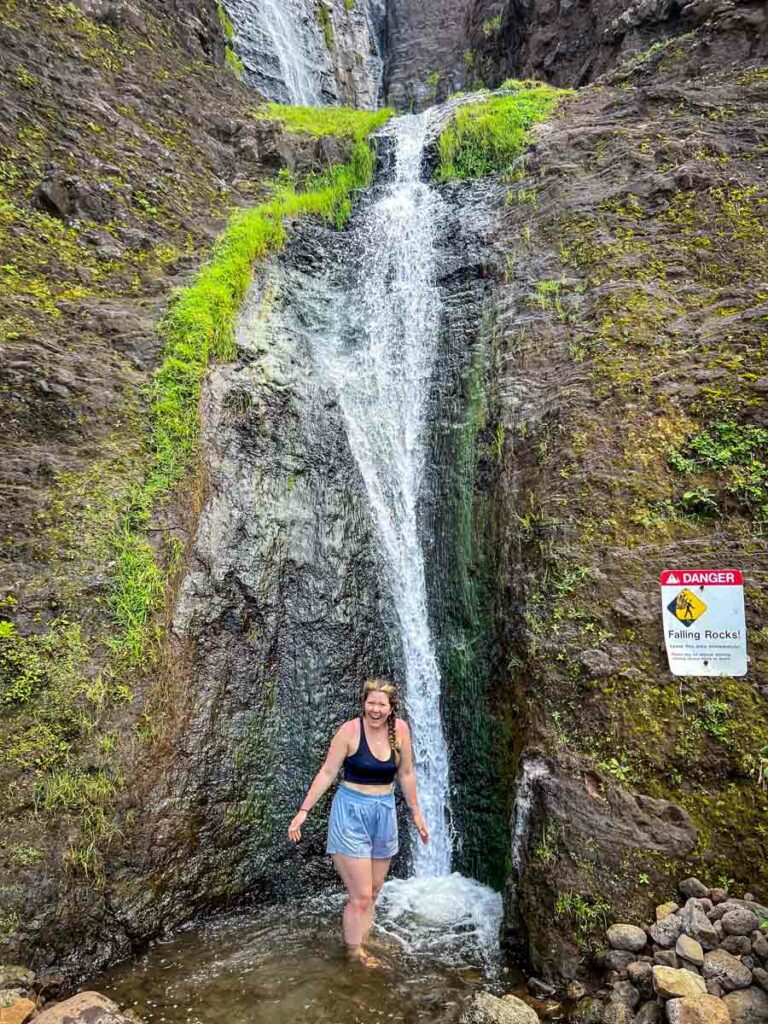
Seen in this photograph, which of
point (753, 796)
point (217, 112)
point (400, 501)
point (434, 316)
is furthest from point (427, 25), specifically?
point (753, 796)

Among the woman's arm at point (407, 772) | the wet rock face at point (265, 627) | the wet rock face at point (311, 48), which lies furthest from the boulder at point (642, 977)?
the wet rock face at point (311, 48)

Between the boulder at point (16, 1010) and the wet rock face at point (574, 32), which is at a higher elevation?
the wet rock face at point (574, 32)

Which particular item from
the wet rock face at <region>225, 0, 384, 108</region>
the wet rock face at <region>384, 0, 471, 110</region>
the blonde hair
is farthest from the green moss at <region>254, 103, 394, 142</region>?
the blonde hair

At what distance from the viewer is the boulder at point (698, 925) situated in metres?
3.65

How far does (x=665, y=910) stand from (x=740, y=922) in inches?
17.2

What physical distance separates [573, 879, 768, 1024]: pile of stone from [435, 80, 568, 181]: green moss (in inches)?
397

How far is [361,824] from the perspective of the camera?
4.02 metres

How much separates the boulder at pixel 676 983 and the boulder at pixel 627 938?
33cm

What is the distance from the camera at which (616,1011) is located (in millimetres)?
3490

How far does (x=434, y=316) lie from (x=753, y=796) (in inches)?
264

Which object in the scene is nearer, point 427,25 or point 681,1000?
point 681,1000

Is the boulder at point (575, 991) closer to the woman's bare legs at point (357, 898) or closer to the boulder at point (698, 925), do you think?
the boulder at point (698, 925)

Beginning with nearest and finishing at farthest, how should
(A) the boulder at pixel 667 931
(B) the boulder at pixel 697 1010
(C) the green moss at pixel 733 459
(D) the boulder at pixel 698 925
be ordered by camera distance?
(B) the boulder at pixel 697 1010
(D) the boulder at pixel 698 925
(A) the boulder at pixel 667 931
(C) the green moss at pixel 733 459

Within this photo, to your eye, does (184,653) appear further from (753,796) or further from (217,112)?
(217,112)
